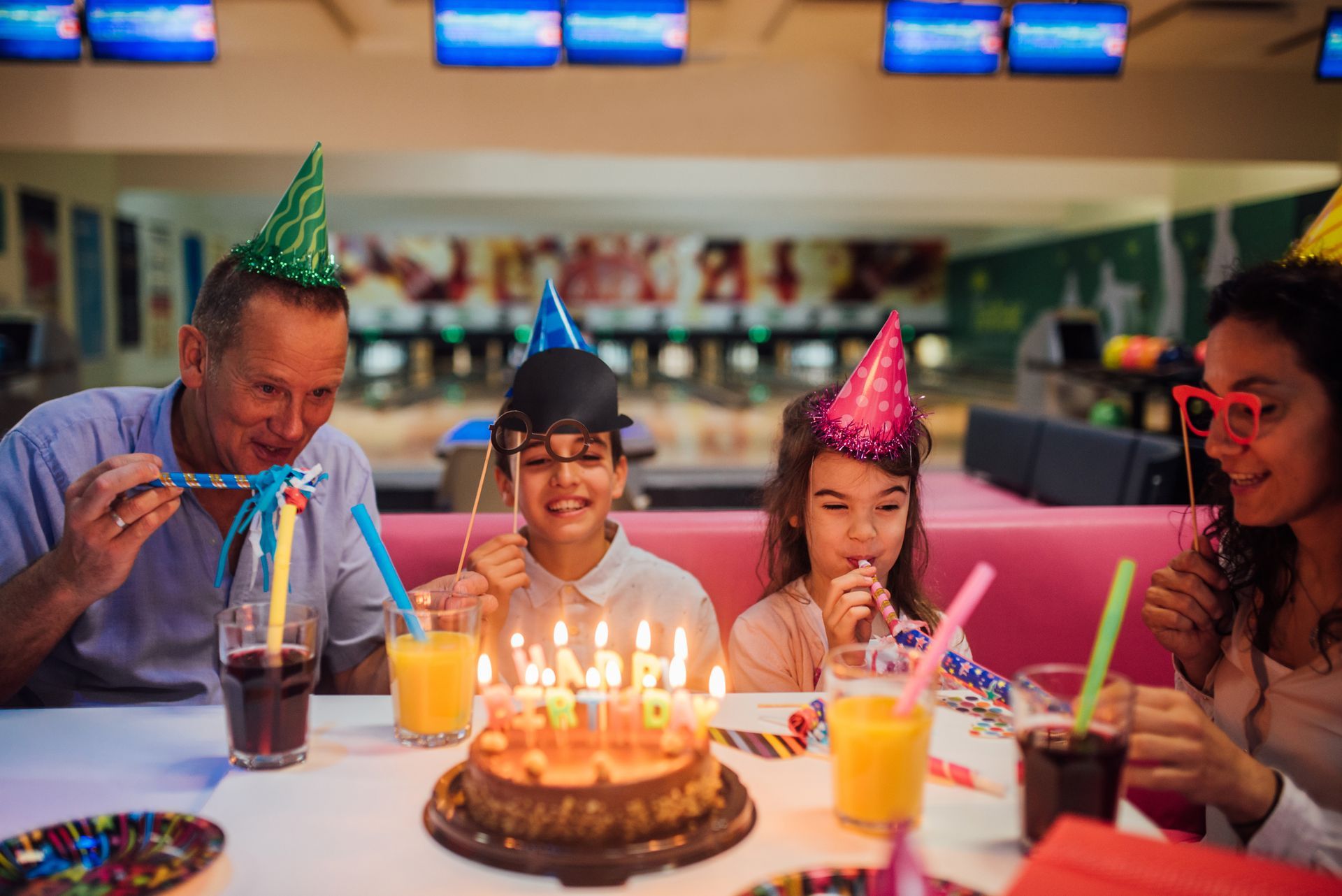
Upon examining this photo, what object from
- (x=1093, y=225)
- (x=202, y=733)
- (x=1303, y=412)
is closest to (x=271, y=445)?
(x=202, y=733)

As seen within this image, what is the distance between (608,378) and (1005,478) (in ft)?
12.8

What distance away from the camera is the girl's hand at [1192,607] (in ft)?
4.60

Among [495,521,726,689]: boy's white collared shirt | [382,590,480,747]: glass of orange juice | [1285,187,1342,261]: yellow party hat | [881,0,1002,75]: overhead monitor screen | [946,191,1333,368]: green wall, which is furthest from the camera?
[946,191,1333,368]: green wall

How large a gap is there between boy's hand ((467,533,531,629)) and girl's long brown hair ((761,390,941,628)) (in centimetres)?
49

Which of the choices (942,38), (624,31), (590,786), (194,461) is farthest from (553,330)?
(942,38)

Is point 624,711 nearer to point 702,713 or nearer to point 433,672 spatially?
point 702,713

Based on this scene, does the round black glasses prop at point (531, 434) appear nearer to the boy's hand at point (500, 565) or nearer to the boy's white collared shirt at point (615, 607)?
the boy's hand at point (500, 565)

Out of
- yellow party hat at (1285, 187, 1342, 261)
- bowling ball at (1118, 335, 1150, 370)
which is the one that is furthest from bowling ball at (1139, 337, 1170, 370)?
yellow party hat at (1285, 187, 1342, 261)

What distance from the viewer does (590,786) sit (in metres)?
0.90

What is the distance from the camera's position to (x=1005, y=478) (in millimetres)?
5176

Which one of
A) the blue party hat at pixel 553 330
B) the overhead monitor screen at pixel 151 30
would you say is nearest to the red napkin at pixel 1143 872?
the blue party hat at pixel 553 330

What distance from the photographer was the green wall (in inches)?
346

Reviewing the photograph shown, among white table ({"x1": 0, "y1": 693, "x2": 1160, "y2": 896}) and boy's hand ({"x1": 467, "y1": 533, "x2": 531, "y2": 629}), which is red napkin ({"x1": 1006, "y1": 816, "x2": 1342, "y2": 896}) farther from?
boy's hand ({"x1": 467, "y1": 533, "x2": 531, "y2": 629})

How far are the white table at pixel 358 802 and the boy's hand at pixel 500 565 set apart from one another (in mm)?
267
